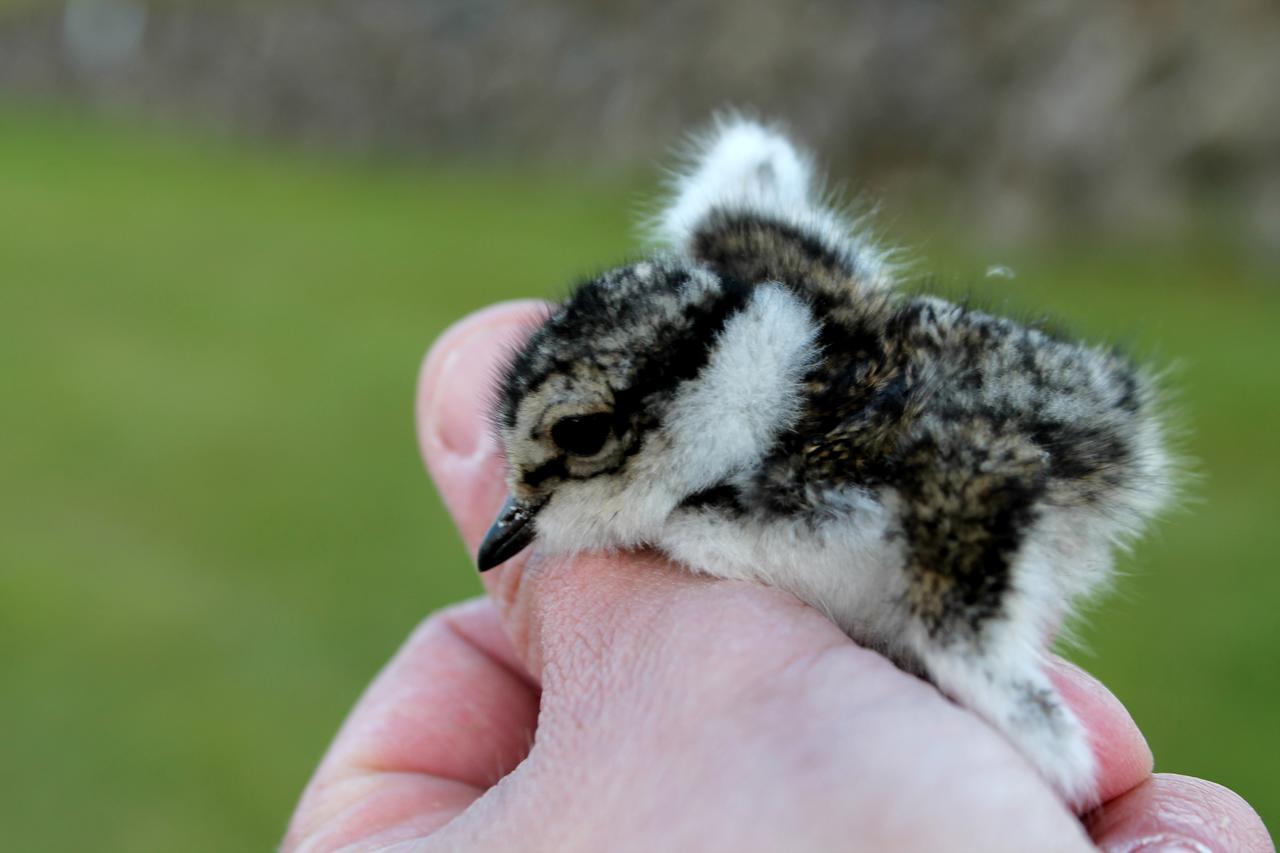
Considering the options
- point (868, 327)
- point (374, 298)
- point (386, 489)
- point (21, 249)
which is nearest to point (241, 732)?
point (386, 489)

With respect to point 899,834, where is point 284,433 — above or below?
above

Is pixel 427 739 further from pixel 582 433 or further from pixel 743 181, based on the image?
pixel 743 181

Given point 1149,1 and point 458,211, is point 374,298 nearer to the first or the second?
point 458,211

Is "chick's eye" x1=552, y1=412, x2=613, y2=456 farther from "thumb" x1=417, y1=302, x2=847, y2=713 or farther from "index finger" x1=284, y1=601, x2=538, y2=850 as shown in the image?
"index finger" x1=284, y1=601, x2=538, y2=850

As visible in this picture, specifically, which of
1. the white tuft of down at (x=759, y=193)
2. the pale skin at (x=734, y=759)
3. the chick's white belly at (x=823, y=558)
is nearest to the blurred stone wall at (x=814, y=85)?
the white tuft of down at (x=759, y=193)

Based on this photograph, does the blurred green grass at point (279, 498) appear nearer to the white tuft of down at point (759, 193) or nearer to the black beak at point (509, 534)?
the white tuft of down at point (759, 193)

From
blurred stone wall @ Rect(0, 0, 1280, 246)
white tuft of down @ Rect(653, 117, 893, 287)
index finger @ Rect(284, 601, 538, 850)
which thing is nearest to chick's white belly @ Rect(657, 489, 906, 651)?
white tuft of down @ Rect(653, 117, 893, 287)
